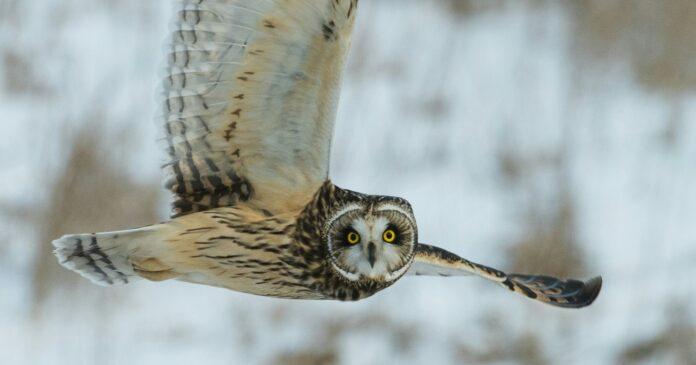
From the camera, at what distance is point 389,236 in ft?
12.0

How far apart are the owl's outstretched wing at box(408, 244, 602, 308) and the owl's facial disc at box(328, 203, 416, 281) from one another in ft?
1.20

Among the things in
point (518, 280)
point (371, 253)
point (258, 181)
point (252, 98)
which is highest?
point (252, 98)

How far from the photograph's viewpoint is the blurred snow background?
6.21 metres

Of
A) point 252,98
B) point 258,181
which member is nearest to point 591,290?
point 258,181

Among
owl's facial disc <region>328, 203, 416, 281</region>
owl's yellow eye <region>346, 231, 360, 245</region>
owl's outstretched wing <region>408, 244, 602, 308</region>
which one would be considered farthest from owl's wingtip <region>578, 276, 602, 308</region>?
owl's yellow eye <region>346, 231, 360, 245</region>

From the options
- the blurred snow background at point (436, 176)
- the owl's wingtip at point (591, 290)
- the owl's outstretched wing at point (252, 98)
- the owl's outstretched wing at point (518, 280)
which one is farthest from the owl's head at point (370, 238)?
the blurred snow background at point (436, 176)

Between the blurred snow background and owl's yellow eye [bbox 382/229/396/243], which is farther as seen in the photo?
the blurred snow background

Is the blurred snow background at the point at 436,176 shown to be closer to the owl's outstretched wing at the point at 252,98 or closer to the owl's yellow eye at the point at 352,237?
the owl's outstretched wing at the point at 252,98

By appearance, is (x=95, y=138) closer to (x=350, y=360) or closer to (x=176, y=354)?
(x=176, y=354)

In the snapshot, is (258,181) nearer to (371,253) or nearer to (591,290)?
(371,253)

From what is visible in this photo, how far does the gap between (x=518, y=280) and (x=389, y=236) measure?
3.04ft

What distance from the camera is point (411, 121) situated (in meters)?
7.56

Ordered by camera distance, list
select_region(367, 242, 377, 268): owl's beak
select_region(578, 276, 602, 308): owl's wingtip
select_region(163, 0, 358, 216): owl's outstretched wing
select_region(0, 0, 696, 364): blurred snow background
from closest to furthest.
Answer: select_region(163, 0, 358, 216): owl's outstretched wing
select_region(367, 242, 377, 268): owl's beak
select_region(578, 276, 602, 308): owl's wingtip
select_region(0, 0, 696, 364): blurred snow background

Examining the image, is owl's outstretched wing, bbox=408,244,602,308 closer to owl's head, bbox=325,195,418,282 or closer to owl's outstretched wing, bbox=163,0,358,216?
owl's head, bbox=325,195,418,282
